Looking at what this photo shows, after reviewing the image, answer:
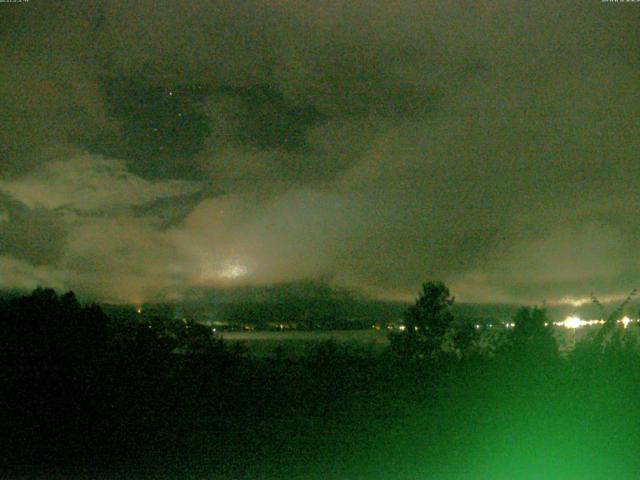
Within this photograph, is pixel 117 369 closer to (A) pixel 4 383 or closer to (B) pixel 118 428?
(B) pixel 118 428

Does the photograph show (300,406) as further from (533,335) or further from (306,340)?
(306,340)

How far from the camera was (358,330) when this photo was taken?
27.8 metres

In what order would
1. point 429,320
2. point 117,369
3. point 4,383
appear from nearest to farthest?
point 4,383
point 117,369
point 429,320

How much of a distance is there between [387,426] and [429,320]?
8579 millimetres

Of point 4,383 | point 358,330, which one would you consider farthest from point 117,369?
point 358,330

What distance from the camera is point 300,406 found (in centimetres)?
1634

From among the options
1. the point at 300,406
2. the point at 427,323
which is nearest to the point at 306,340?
the point at 427,323

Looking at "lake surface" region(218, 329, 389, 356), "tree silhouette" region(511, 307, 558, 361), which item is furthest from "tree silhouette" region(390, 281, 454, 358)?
"tree silhouette" region(511, 307, 558, 361)

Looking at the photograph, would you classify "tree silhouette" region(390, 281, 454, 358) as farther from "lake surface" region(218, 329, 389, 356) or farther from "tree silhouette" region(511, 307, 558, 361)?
"tree silhouette" region(511, 307, 558, 361)

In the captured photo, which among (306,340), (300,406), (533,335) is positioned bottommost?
(300,406)

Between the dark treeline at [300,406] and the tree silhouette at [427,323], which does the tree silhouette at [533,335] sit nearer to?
the dark treeline at [300,406]

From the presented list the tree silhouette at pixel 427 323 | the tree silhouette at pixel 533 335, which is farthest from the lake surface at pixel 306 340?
the tree silhouette at pixel 533 335

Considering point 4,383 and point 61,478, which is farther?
point 4,383

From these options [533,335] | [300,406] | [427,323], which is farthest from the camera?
[427,323]
